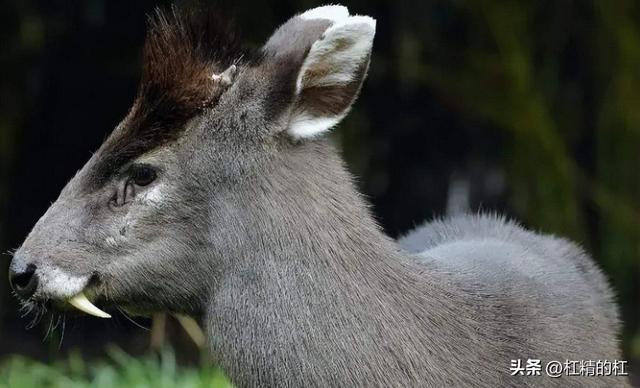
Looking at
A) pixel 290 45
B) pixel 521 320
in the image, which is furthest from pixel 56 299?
pixel 521 320

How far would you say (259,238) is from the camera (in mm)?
3098

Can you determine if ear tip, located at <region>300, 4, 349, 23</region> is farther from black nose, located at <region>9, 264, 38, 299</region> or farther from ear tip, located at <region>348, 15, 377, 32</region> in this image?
black nose, located at <region>9, 264, 38, 299</region>

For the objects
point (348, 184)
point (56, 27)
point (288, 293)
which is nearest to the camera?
point (288, 293)

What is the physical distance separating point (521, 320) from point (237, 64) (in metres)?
1.10

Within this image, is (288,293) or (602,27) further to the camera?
(602,27)

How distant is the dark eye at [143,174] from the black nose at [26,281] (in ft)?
1.17

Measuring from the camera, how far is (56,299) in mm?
3143

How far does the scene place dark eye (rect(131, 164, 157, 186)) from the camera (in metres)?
3.18

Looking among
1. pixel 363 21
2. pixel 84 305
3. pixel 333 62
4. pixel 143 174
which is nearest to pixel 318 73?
pixel 333 62

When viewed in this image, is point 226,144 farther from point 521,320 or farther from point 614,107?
point 614,107

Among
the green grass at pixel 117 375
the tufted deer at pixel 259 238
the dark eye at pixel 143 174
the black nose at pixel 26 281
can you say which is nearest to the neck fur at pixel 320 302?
the tufted deer at pixel 259 238

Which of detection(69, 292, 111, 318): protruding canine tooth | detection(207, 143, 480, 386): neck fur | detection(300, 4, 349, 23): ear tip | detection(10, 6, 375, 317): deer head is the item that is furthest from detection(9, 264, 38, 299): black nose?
detection(300, 4, 349, 23): ear tip

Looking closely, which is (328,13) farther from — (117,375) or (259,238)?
(117,375)

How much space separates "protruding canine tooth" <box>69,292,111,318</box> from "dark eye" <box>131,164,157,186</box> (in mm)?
339
